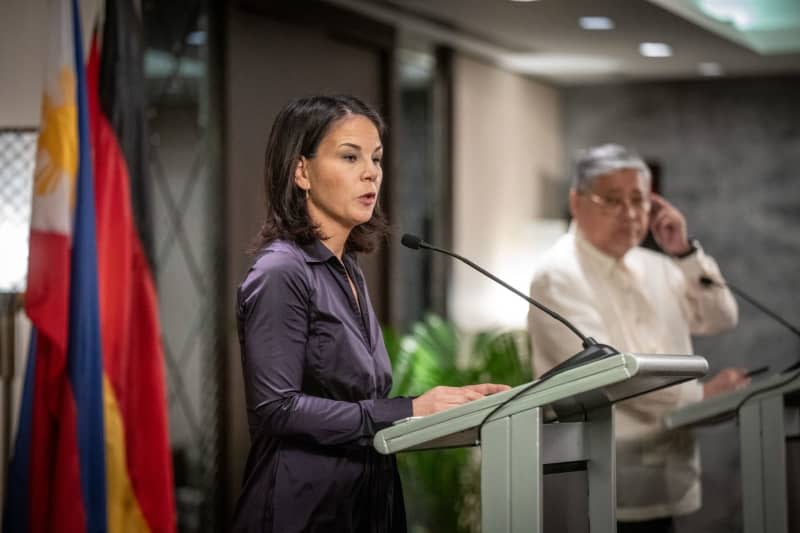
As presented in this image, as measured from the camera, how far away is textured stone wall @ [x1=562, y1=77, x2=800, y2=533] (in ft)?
21.0

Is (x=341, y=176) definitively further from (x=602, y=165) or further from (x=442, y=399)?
(x=602, y=165)

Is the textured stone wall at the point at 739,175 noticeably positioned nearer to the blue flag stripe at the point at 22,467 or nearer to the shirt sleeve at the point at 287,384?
the blue flag stripe at the point at 22,467

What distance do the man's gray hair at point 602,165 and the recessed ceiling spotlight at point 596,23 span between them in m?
1.80

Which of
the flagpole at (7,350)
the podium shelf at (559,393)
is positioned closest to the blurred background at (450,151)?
the flagpole at (7,350)

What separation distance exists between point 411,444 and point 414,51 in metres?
4.12

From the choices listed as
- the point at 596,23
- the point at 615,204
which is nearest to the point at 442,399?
the point at 615,204

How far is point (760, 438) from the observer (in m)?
2.67

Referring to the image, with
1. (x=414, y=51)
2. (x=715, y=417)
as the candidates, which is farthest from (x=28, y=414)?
(x=414, y=51)

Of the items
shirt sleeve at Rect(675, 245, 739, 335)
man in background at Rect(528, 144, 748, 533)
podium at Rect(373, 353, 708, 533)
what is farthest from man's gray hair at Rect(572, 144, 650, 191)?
podium at Rect(373, 353, 708, 533)

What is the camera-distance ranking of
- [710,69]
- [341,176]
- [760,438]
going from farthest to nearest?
1. [710,69]
2. [760,438]
3. [341,176]

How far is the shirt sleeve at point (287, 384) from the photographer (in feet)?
5.86

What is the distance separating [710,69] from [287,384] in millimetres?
4970

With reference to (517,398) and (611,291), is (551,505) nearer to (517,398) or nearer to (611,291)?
(517,398)

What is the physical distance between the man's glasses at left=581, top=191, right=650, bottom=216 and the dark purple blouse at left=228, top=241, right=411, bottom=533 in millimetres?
1244
